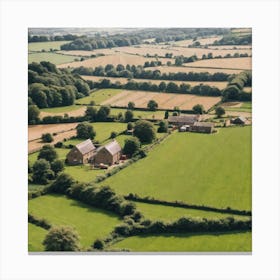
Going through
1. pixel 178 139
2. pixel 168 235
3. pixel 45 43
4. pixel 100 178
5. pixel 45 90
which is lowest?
pixel 168 235

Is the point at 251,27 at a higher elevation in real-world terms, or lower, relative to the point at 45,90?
higher

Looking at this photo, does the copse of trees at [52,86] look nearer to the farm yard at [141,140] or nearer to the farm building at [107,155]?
the farm yard at [141,140]

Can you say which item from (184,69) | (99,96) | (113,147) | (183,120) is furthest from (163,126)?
(99,96)

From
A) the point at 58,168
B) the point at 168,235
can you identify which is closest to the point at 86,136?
the point at 58,168

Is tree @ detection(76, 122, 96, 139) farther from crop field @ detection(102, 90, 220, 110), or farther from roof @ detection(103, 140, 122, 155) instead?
crop field @ detection(102, 90, 220, 110)

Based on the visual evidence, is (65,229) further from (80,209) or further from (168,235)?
(168,235)

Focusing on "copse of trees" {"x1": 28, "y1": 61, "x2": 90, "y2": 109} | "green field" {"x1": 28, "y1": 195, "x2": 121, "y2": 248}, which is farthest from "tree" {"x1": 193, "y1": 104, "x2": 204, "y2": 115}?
"green field" {"x1": 28, "y1": 195, "x2": 121, "y2": 248}
